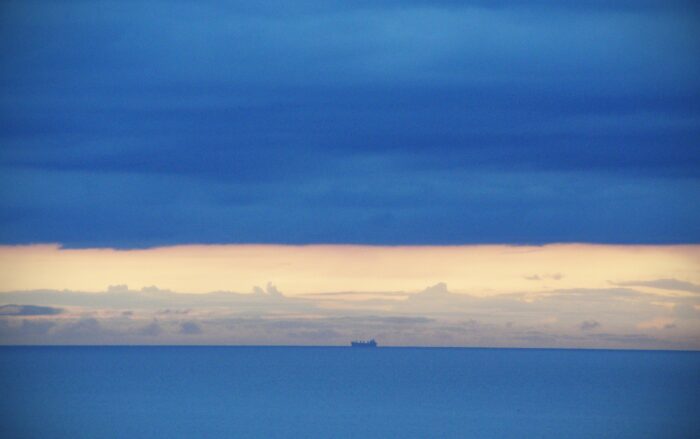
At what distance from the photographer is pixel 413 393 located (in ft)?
443

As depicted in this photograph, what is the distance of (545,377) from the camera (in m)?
179

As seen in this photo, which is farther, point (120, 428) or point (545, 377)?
point (545, 377)

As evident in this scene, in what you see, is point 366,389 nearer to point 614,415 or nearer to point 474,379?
point 474,379

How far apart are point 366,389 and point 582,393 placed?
24.9m

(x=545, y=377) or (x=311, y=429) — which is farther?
(x=545, y=377)

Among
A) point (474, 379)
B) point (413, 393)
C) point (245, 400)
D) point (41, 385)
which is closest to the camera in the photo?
point (245, 400)

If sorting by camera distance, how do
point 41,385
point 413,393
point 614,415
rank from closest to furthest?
point 614,415 → point 413,393 → point 41,385

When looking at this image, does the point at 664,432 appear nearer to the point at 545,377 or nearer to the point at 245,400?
the point at 245,400

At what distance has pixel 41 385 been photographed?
157 metres

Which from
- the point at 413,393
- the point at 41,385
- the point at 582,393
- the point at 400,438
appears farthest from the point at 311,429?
the point at 41,385

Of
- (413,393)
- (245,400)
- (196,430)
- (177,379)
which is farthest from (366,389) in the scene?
(196,430)

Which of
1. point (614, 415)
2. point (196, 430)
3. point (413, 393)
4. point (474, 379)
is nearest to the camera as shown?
point (196, 430)

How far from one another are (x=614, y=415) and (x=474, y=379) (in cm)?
6273

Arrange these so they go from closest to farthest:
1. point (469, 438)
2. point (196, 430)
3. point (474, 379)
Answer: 1. point (469, 438)
2. point (196, 430)
3. point (474, 379)
